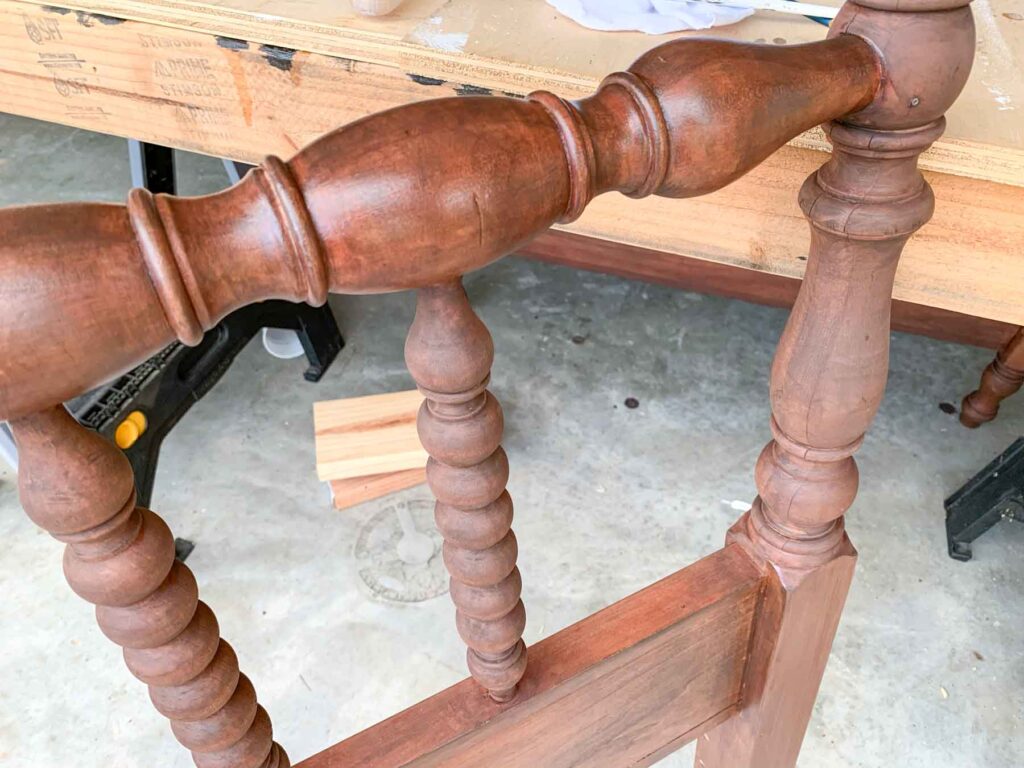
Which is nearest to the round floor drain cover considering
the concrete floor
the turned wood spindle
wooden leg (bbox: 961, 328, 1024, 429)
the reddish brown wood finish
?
the concrete floor

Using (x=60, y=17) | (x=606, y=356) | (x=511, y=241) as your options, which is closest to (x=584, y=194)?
(x=511, y=241)

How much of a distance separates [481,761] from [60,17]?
0.88 m

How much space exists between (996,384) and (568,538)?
0.90 metres

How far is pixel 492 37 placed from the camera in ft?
2.85

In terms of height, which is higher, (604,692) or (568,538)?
(604,692)

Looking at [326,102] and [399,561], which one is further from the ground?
[326,102]

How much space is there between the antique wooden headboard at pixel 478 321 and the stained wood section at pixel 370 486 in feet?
3.20

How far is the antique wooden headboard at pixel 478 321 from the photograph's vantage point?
1.08 ft

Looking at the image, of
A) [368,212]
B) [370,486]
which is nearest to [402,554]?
[370,486]

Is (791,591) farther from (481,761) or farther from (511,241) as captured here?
(511,241)

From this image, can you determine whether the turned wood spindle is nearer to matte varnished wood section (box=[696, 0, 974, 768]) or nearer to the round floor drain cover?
matte varnished wood section (box=[696, 0, 974, 768])

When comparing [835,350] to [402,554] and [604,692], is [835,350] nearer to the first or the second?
[604,692]

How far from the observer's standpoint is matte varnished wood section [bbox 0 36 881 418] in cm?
32

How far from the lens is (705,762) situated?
955 mm
